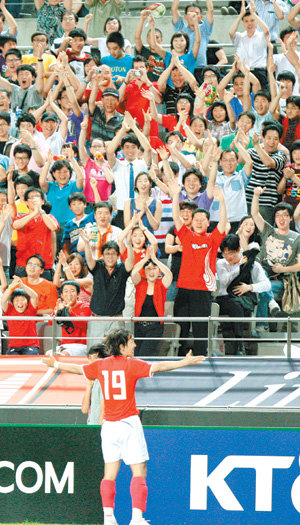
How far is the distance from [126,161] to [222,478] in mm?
6018

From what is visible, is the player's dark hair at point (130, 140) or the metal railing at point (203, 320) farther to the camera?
the player's dark hair at point (130, 140)

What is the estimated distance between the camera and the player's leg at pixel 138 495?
8.70m

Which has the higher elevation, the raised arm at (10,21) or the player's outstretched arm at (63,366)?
the raised arm at (10,21)

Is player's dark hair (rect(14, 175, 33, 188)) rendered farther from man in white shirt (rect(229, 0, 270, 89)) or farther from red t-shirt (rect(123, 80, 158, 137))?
man in white shirt (rect(229, 0, 270, 89))

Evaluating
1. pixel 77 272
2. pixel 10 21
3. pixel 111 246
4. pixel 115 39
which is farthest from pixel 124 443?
pixel 10 21

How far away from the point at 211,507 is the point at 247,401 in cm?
219

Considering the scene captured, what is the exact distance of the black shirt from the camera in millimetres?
11984

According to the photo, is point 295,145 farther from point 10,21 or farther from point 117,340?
point 10,21

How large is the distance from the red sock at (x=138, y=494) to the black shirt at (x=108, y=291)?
11.6 feet

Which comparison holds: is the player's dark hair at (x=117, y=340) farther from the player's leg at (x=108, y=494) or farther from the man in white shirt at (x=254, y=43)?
the man in white shirt at (x=254, y=43)

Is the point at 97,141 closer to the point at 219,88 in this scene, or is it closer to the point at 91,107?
the point at 91,107

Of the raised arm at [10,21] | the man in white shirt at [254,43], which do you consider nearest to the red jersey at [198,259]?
the man in white shirt at [254,43]

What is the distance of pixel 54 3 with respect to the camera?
17391 mm

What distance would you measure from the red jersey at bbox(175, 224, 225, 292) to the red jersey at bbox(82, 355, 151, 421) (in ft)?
9.29
